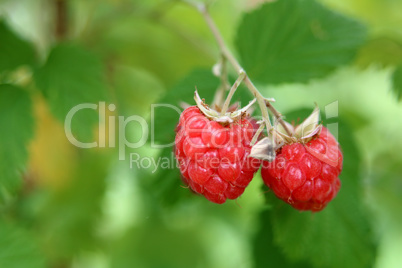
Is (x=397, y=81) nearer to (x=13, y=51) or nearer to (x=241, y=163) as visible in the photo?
(x=241, y=163)

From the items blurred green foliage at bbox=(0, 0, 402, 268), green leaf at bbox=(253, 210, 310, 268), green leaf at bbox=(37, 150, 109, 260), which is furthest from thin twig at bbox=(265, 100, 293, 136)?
green leaf at bbox=(37, 150, 109, 260)

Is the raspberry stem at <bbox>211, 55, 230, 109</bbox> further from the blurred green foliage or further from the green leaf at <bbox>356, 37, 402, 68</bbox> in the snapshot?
the green leaf at <bbox>356, 37, 402, 68</bbox>

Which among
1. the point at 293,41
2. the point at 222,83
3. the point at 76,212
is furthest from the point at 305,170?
the point at 76,212

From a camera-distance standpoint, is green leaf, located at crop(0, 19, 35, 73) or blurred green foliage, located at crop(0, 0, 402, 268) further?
green leaf, located at crop(0, 19, 35, 73)

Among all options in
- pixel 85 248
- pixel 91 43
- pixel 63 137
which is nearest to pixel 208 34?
pixel 91 43

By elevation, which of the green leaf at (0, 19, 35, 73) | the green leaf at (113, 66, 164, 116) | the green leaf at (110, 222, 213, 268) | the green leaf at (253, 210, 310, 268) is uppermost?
the green leaf at (0, 19, 35, 73)

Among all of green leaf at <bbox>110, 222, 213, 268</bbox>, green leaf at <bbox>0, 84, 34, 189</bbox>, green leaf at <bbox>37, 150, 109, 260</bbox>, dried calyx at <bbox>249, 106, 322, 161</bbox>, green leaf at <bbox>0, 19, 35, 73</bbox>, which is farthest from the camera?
green leaf at <bbox>110, 222, 213, 268</bbox>

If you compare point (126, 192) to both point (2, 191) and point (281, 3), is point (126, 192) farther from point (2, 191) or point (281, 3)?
point (281, 3)
